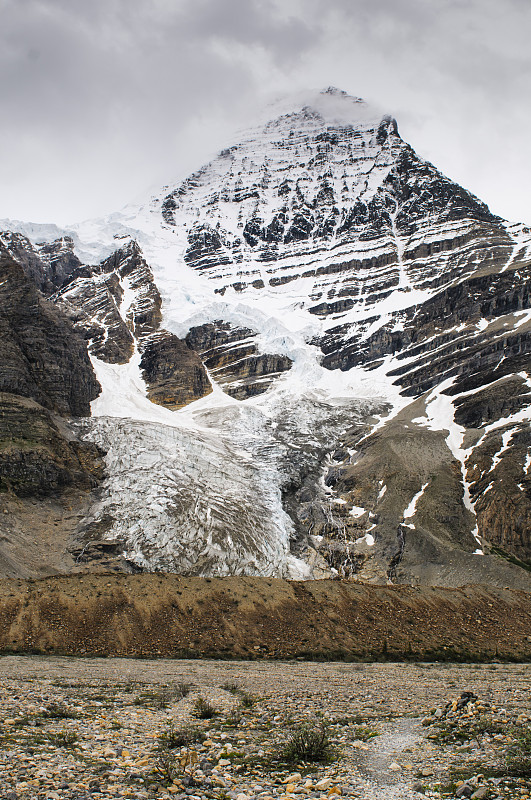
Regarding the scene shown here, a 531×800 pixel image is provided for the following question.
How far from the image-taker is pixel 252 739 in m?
9.65

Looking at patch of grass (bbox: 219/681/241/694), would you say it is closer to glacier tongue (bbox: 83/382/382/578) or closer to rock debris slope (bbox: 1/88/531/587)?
glacier tongue (bbox: 83/382/382/578)

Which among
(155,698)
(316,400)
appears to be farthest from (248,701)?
(316,400)

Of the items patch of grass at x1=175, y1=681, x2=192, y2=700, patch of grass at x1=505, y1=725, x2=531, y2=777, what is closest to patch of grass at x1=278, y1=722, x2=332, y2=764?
patch of grass at x1=505, y1=725, x2=531, y2=777

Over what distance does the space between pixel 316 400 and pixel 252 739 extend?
101 meters

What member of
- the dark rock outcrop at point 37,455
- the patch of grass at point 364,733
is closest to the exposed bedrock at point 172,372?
the dark rock outcrop at point 37,455

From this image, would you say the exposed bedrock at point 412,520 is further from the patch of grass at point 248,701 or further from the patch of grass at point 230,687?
the patch of grass at point 248,701

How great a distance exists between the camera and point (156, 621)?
1287 inches

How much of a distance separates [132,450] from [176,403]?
4339 centimetres

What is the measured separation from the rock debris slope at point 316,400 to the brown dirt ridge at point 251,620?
17574 millimetres

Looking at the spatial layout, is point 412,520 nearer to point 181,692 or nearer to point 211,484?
point 211,484

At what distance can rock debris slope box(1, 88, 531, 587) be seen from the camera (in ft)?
194

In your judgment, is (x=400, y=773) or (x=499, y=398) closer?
(x=400, y=773)

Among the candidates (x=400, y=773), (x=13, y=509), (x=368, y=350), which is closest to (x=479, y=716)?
(x=400, y=773)

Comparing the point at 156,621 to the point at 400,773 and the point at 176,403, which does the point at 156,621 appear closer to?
the point at 400,773
